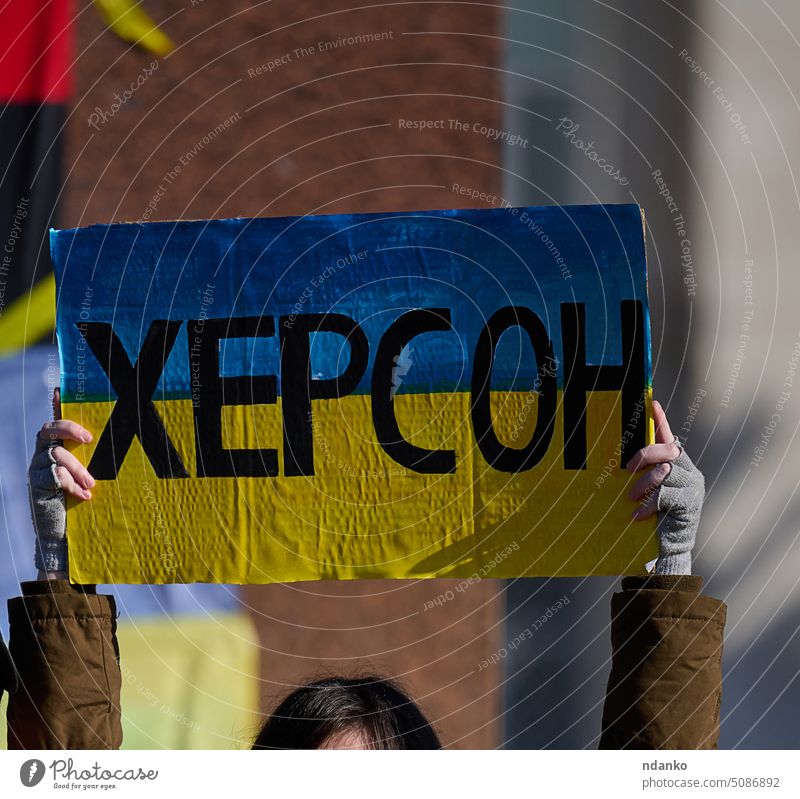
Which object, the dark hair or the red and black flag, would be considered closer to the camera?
the dark hair

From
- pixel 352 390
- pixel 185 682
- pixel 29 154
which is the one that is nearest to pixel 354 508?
pixel 352 390

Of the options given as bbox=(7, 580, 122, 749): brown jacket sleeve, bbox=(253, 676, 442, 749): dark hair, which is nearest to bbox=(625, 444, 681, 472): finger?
bbox=(253, 676, 442, 749): dark hair

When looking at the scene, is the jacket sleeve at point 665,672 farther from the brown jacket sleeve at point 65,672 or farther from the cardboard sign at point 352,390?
the brown jacket sleeve at point 65,672

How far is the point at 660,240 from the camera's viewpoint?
1154 millimetres

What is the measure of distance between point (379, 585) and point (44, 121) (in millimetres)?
659

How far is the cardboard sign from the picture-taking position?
77 centimetres

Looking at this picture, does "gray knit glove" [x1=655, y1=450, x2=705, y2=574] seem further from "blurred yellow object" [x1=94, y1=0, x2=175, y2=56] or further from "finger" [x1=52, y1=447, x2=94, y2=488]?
"blurred yellow object" [x1=94, y1=0, x2=175, y2=56]

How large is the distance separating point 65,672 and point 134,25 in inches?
29.9

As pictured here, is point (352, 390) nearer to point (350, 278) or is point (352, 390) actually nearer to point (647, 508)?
point (350, 278)

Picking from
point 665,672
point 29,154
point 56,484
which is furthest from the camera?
point 29,154

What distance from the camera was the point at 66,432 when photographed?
0.78m

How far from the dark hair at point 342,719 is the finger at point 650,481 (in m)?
0.25

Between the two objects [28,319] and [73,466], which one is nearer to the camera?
[73,466]
